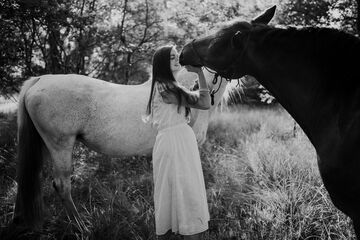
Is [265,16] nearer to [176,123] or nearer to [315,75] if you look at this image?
[315,75]

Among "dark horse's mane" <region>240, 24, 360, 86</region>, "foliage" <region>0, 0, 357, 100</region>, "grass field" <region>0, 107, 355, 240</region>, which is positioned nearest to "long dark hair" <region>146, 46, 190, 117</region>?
"dark horse's mane" <region>240, 24, 360, 86</region>

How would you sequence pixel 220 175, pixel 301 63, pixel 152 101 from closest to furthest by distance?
pixel 301 63 → pixel 152 101 → pixel 220 175

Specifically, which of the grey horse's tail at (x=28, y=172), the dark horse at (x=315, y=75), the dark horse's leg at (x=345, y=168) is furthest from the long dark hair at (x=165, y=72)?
the grey horse's tail at (x=28, y=172)

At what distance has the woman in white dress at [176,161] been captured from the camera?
8.16ft

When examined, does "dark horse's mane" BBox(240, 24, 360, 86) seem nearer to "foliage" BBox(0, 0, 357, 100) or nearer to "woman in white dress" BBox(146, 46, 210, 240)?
"woman in white dress" BBox(146, 46, 210, 240)

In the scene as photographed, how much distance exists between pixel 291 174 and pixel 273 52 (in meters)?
2.23

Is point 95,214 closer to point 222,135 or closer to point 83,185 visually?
point 83,185

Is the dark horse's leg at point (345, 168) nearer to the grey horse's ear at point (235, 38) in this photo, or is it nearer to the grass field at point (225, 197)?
the grey horse's ear at point (235, 38)

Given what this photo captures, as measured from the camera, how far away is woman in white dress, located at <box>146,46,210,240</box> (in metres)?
2.49

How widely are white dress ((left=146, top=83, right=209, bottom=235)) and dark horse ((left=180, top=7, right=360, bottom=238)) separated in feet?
2.02

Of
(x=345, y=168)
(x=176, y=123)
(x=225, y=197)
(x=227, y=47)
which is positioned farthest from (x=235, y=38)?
(x=225, y=197)

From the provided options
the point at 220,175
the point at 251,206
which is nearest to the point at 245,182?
the point at 220,175

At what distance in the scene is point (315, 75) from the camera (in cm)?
196

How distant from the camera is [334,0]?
5.53m
